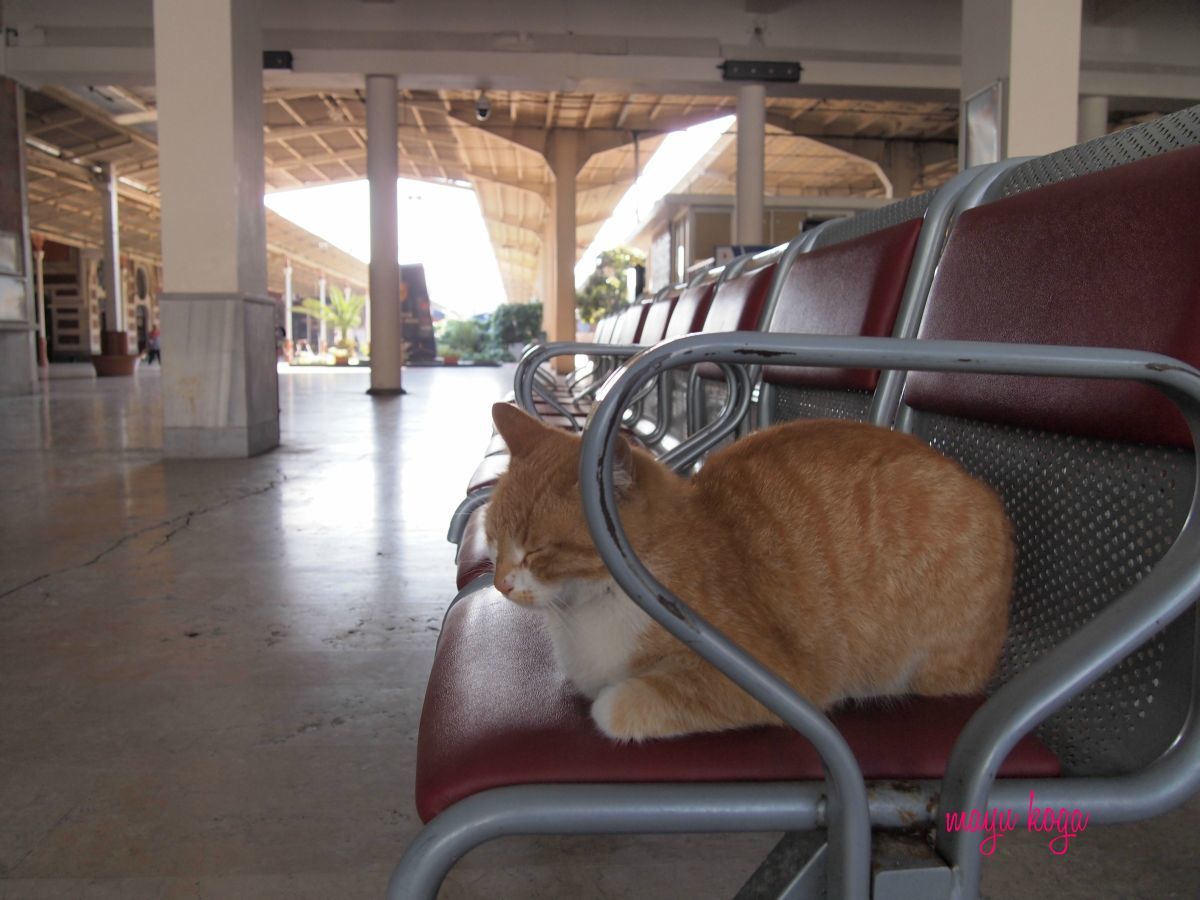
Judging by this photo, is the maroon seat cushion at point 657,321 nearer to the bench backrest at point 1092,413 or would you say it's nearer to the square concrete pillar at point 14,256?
the bench backrest at point 1092,413

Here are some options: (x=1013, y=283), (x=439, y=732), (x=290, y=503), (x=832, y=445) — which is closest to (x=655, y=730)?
(x=439, y=732)

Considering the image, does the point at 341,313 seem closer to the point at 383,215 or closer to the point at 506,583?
the point at 383,215

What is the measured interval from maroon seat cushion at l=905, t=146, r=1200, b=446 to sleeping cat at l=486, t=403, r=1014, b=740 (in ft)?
0.46

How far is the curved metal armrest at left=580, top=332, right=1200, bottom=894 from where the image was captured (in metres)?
0.73

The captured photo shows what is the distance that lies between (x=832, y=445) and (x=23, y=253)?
13228 millimetres

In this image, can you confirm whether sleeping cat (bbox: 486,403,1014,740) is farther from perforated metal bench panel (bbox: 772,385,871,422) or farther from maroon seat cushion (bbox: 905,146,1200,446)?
perforated metal bench panel (bbox: 772,385,871,422)

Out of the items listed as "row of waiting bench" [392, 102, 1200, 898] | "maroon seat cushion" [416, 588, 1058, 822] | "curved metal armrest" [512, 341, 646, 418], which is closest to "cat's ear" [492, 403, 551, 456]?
"row of waiting bench" [392, 102, 1200, 898]

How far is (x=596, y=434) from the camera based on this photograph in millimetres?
723

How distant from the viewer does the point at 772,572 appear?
3.20 feet

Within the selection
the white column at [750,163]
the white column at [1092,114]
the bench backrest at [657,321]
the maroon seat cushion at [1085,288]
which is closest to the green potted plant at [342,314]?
the white column at [750,163]

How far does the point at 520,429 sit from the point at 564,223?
17049 mm

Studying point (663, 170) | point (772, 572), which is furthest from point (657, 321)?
point (663, 170)

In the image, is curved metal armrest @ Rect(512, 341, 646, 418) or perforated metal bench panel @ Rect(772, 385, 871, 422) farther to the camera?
curved metal armrest @ Rect(512, 341, 646, 418)

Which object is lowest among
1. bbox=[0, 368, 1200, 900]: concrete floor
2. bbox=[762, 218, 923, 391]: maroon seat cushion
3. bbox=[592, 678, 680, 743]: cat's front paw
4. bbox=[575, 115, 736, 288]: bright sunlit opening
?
bbox=[0, 368, 1200, 900]: concrete floor
